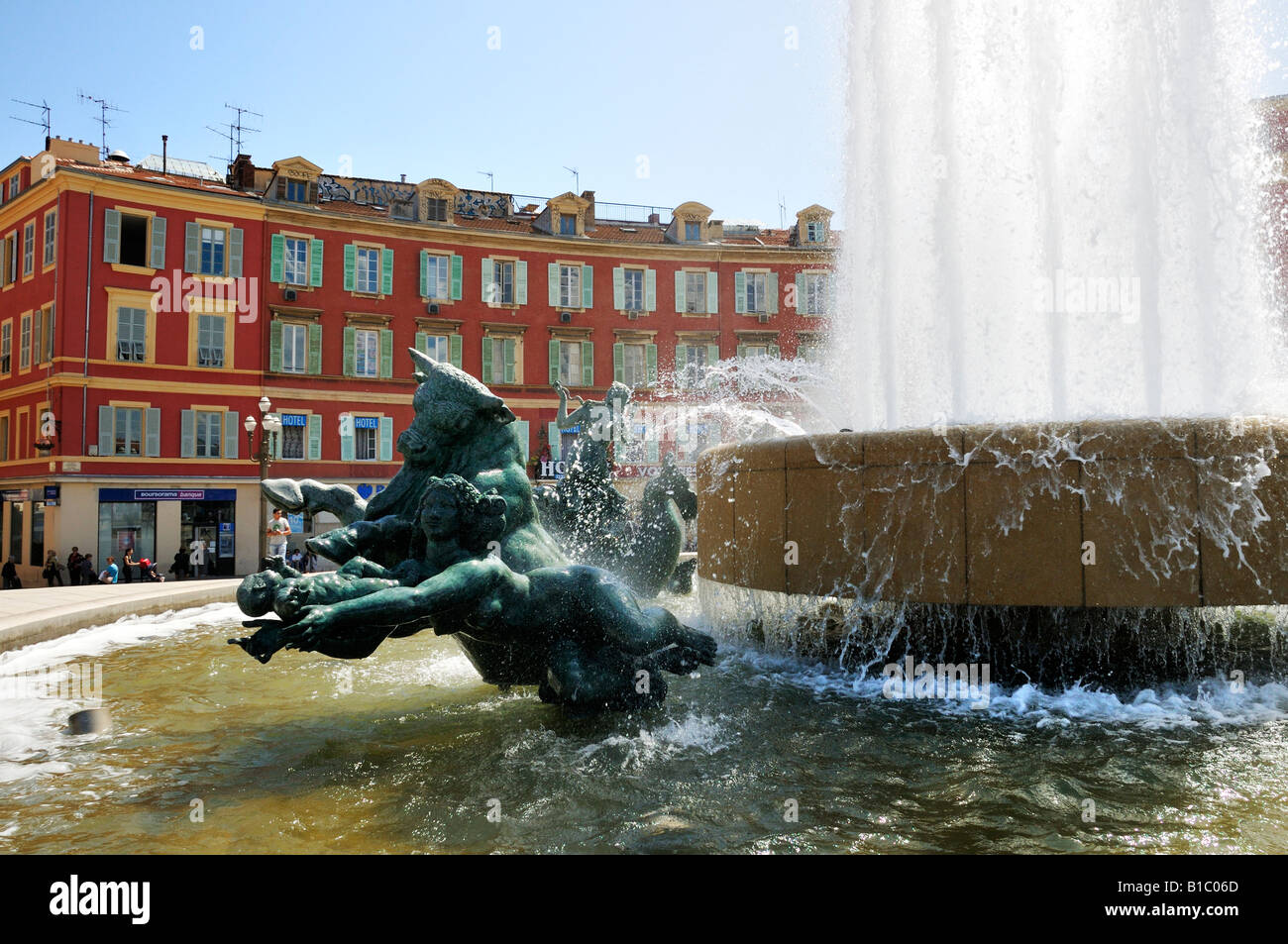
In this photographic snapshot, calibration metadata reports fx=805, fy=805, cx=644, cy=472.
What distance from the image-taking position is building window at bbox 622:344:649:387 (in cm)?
3628

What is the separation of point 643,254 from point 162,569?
74.9 feet

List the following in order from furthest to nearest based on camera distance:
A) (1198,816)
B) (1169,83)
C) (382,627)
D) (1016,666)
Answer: (1169,83), (1016,666), (382,627), (1198,816)

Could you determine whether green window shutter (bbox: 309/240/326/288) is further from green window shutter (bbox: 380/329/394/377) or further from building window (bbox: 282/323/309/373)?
green window shutter (bbox: 380/329/394/377)

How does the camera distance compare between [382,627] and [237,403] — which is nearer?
[382,627]

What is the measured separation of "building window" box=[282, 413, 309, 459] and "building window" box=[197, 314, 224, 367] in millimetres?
2996

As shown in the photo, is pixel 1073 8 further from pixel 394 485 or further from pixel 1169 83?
pixel 394 485

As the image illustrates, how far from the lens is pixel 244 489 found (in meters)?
28.3

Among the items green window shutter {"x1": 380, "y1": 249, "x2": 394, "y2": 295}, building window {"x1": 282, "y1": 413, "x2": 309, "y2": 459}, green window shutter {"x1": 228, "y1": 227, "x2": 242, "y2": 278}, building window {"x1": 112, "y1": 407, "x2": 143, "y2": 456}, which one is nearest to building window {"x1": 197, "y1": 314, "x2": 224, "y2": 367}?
green window shutter {"x1": 228, "y1": 227, "x2": 242, "y2": 278}

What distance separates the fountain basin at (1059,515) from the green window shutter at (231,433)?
90.2 ft

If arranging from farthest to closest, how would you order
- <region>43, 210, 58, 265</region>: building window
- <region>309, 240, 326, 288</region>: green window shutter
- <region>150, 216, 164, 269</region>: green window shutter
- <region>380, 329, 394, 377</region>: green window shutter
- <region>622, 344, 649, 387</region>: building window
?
<region>622, 344, 649, 387</region>: building window
<region>380, 329, 394, 377</region>: green window shutter
<region>309, 240, 326, 288</region>: green window shutter
<region>150, 216, 164, 269</region>: green window shutter
<region>43, 210, 58, 265</region>: building window

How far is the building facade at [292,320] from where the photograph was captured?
87.7 feet

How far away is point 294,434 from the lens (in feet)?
100.0

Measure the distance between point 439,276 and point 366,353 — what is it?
14.5ft
